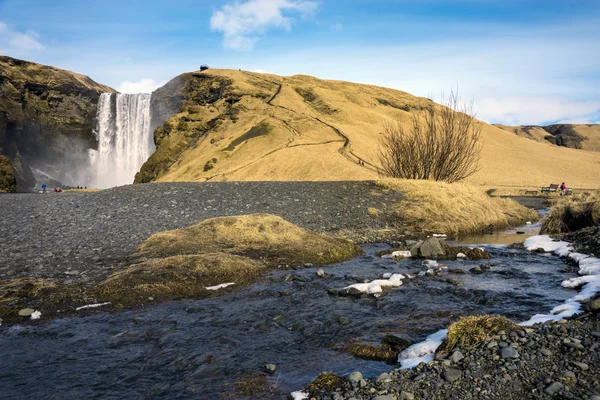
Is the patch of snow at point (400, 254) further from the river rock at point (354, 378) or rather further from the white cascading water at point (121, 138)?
the white cascading water at point (121, 138)

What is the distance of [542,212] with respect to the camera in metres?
29.1

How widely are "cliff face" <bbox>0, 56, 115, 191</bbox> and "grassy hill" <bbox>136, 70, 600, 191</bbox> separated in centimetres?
1647

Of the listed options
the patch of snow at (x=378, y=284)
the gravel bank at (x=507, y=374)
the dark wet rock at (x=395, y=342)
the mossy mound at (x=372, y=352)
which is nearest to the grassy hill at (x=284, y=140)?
the patch of snow at (x=378, y=284)

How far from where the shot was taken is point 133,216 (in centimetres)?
1892

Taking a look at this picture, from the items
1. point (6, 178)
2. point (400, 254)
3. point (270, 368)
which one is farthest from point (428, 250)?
point (6, 178)

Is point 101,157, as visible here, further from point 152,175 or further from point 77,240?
point 77,240

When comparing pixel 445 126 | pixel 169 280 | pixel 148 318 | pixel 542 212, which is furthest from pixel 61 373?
pixel 542 212

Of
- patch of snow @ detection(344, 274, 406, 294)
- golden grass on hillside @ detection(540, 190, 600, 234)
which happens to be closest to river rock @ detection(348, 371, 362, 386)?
patch of snow @ detection(344, 274, 406, 294)

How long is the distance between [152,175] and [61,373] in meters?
68.1

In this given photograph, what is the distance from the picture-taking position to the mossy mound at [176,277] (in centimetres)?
1014

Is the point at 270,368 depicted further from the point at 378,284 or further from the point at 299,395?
the point at 378,284

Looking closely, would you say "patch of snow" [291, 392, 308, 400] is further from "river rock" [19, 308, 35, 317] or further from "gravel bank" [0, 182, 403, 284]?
"gravel bank" [0, 182, 403, 284]

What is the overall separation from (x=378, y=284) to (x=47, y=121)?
9379 cm

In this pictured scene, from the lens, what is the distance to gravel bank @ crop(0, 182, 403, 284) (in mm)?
12508
